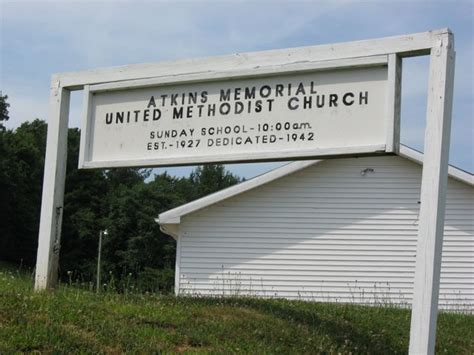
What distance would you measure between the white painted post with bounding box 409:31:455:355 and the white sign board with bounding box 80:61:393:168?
0.42 metres

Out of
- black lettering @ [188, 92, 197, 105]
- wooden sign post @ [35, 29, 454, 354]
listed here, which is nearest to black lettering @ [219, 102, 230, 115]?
wooden sign post @ [35, 29, 454, 354]

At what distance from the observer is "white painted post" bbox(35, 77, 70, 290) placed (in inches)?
275

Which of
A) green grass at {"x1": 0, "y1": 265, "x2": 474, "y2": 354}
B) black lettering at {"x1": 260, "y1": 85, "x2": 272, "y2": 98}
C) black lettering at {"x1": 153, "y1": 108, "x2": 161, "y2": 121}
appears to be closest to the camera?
green grass at {"x1": 0, "y1": 265, "x2": 474, "y2": 354}

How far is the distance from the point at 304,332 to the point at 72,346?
2.44 meters

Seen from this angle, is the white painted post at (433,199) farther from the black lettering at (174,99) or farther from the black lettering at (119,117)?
the black lettering at (119,117)

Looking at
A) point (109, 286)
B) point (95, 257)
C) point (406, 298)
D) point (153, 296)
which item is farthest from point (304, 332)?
point (95, 257)

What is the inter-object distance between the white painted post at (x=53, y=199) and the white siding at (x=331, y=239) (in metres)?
10.6

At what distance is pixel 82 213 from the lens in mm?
58438

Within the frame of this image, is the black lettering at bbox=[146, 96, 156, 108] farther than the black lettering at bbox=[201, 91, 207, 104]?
Yes

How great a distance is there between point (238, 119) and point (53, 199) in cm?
212

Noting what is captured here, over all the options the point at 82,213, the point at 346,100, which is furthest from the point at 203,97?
the point at 82,213

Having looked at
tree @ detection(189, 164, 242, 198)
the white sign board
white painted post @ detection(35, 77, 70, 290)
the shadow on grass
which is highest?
tree @ detection(189, 164, 242, 198)

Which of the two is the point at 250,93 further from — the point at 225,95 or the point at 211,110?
the point at 211,110

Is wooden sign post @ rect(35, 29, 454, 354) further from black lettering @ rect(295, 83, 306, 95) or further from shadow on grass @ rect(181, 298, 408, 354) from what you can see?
shadow on grass @ rect(181, 298, 408, 354)
